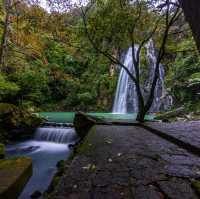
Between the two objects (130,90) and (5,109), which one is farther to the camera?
(130,90)

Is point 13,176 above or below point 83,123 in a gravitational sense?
below

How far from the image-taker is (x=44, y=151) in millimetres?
8320

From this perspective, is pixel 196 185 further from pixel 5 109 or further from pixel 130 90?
pixel 130 90

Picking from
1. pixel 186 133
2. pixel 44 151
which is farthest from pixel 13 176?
pixel 44 151

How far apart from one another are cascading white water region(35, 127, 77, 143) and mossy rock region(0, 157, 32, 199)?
6.81m

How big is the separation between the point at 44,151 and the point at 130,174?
668 centimetres

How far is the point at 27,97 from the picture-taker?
20812mm

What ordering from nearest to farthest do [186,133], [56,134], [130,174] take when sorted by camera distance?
[130,174] → [186,133] → [56,134]

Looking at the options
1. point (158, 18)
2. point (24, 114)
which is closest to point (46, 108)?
point (24, 114)

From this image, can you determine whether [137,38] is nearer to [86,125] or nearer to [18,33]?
[86,125]

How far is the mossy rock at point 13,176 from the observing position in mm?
1847

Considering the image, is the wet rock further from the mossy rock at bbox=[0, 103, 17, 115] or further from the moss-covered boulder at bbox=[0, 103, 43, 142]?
the mossy rock at bbox=[0, 103, 17, 115]

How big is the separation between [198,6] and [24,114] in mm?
9925

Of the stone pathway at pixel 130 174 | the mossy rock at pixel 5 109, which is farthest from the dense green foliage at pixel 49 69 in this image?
the stone pathway at pixel 130 174
